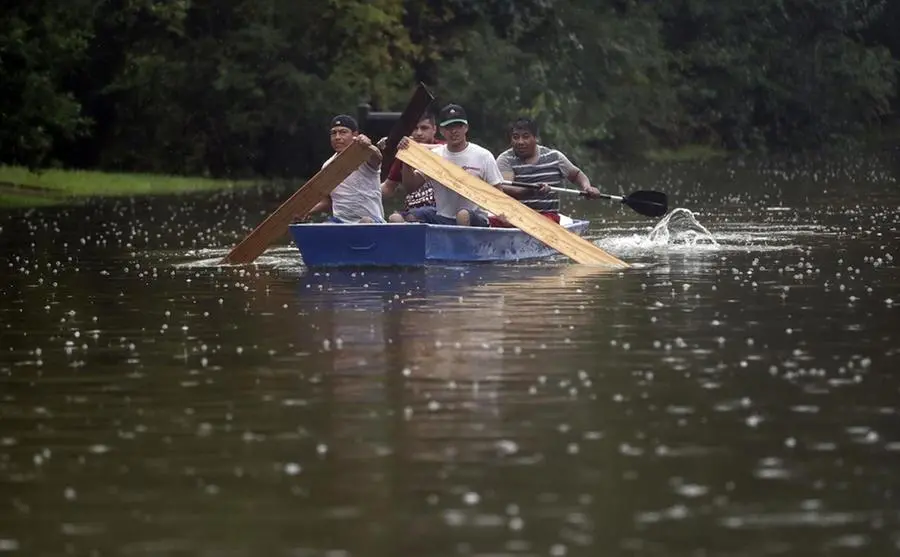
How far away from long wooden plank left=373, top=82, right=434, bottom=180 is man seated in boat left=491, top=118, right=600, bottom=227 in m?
1.25

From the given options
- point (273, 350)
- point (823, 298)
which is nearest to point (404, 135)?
point (823, 298)

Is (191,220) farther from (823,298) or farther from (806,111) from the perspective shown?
(806,111)

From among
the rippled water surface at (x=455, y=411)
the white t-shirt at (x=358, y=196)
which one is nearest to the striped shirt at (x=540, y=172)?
the white t-shirt at (x=358, y=196)

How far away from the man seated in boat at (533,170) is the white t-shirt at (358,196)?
1798 mm

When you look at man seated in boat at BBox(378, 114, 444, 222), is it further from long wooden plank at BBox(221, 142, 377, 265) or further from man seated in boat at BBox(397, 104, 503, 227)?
long wooden plank at BBox(221, 142, 377, 265)

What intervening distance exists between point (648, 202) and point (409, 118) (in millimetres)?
3444

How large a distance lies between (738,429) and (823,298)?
22.7 ft

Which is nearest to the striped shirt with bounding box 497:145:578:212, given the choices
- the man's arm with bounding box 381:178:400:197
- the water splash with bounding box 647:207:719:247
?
the man's arm with bounding box 381:178:400:197

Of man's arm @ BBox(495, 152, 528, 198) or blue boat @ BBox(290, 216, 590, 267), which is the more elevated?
man's arm @ BBox(495, 152, 528, 198)

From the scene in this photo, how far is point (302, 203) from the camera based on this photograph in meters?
22.6

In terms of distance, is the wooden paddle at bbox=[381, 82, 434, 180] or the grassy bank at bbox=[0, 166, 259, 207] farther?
the grassy bank at bbox=[0, 166, 259, 207]

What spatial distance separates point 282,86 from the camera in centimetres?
4962

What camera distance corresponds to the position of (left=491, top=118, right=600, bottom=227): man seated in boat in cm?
2348

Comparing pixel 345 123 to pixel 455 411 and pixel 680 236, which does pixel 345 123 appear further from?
pixel 455 411
